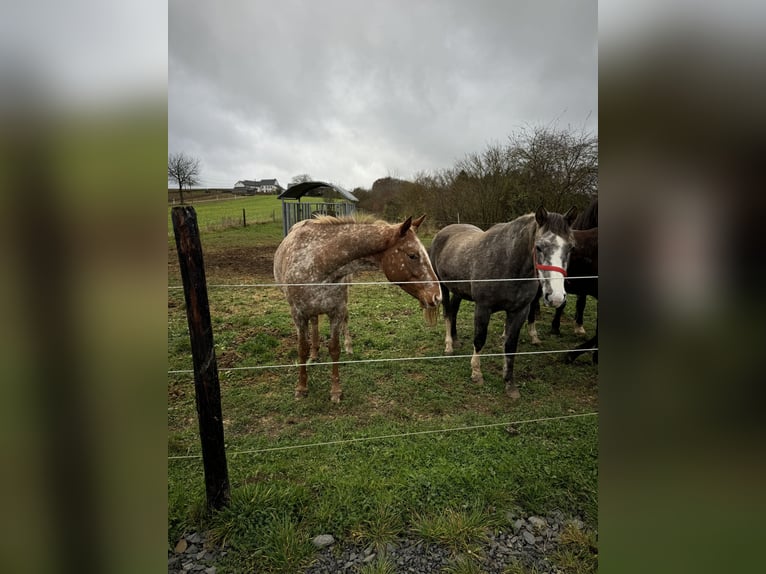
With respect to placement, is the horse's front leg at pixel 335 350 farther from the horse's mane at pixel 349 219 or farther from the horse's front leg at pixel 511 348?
the horse's front leg at pixel 511 348

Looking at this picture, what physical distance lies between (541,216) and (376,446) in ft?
7.33

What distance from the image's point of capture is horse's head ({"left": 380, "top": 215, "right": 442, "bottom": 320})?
2633 millimetres

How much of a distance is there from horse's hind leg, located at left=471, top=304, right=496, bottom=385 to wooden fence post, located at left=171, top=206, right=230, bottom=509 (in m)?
2.57

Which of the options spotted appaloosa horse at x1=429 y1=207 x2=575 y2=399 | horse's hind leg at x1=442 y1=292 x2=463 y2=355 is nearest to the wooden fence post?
spotted appaloosa horse at x1=429 y1=207 x2=575 y2=399

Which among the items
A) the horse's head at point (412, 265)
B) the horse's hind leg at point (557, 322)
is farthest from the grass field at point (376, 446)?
the horse's head at point (412, 265)

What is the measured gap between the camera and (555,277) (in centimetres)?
258

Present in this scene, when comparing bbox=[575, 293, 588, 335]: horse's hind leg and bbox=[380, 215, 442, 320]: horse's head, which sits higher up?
bbox=[380, 215, 442, 320]: horse's head

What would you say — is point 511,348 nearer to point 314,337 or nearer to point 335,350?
point 335,350

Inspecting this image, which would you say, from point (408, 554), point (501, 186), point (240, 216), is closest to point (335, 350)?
point (408, 554)

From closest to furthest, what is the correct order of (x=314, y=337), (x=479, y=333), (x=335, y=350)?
1. (x=335, y=350)
2. (x=479, y=333)
3. (x=314, y=337)

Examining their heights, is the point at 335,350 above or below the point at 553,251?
below

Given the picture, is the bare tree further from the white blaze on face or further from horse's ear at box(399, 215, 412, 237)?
the white blaze on face
